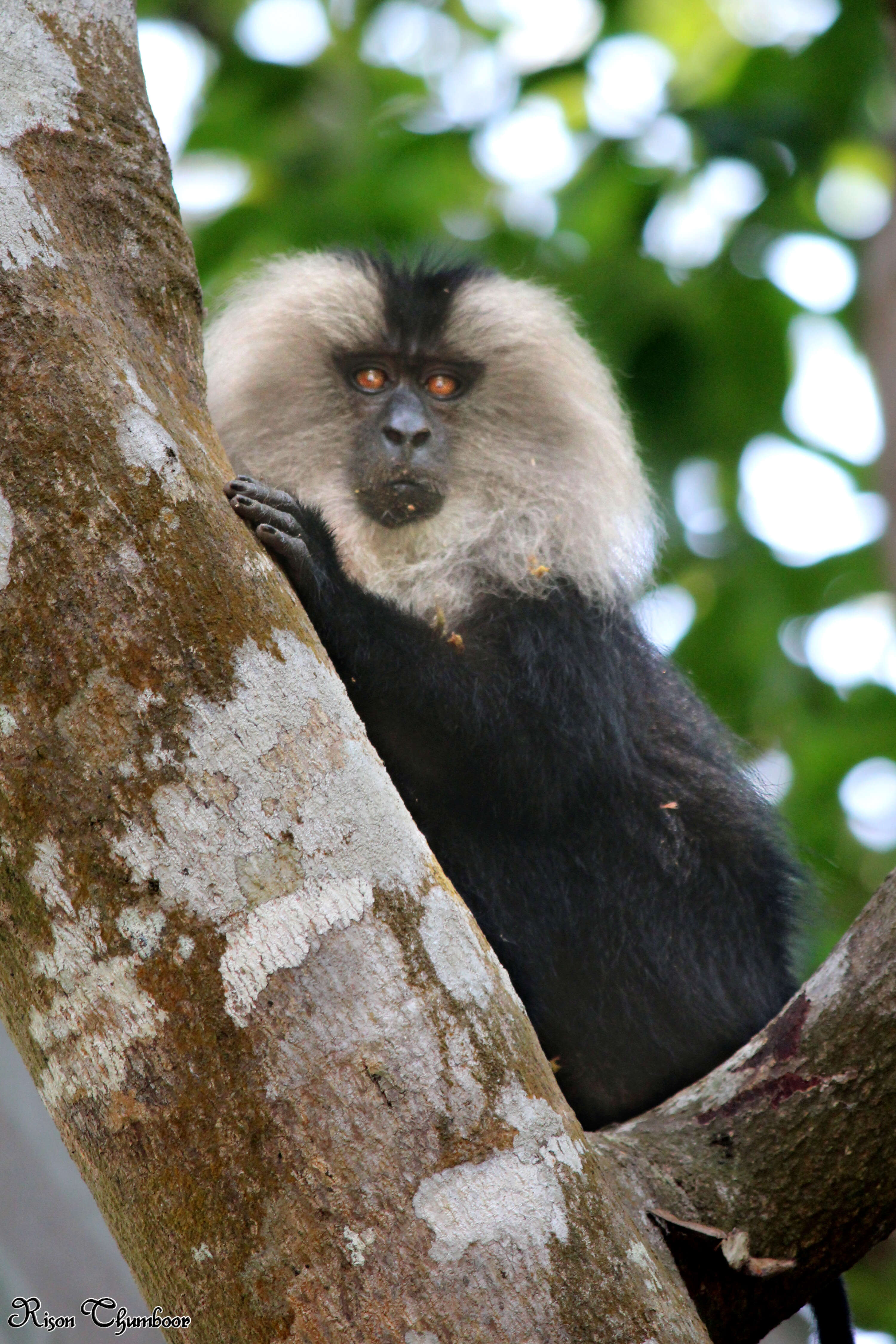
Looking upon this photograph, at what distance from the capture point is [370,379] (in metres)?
4.09

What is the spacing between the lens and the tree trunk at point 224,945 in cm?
159

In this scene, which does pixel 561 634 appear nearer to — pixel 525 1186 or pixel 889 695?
pixel 525 1186

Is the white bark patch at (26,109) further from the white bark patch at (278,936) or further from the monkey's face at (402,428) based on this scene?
the monkey's face at (402,428)

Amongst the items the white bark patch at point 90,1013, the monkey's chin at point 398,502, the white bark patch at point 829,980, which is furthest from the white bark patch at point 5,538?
the monkey's chin at point 398,502

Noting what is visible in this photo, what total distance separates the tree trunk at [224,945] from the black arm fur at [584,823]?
2.88 ft

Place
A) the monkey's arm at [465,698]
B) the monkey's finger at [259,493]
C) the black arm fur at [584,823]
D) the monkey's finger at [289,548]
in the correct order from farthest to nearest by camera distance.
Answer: the black arm fur at [584,823]
the monkey's arm at [465,698]
the monkey's finger at [289,548]
the monkey's finger at [259,493]

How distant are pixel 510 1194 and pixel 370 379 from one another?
288 centimetres

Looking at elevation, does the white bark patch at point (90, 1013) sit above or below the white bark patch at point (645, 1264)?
above

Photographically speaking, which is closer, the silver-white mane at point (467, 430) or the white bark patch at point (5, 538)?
the white bark patch at point (5, 538)

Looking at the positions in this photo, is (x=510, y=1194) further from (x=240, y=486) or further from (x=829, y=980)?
(x=240, y=486)

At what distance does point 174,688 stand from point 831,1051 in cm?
113

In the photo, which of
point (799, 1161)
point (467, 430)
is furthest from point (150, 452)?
point (467, 430)

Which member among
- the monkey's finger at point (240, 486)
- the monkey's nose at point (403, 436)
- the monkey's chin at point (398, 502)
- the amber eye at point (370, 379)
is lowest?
the monkey's finger at point (240, 486)

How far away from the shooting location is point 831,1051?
6.77 ft
